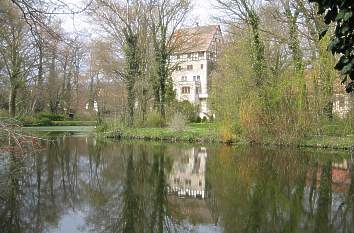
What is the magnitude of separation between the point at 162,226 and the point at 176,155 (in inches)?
450

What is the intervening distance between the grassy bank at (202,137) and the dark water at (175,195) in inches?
240

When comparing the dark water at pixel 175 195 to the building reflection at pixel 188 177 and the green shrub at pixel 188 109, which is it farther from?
the green shrub at pixel 188 109

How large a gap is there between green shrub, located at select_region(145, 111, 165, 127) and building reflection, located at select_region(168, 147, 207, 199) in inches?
549

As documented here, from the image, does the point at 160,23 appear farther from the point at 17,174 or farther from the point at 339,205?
the point at 339,205

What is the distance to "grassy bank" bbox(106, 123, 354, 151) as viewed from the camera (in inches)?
855

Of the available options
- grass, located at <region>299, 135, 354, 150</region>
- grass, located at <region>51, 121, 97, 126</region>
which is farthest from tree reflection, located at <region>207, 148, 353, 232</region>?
grass, located at <region>51, 121, 97, 126</region>

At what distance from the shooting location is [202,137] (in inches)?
1054

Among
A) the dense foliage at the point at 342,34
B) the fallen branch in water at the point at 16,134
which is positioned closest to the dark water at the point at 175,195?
the fallen branch in water at the point at 16,134


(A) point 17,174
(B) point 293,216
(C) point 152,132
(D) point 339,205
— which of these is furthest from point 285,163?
(C) point 152,132

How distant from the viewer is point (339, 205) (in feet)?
28.1

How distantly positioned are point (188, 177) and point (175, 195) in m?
2.81

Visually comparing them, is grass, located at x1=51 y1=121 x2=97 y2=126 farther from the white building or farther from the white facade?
the white facade

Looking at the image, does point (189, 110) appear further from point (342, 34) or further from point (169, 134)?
point (342, 34)

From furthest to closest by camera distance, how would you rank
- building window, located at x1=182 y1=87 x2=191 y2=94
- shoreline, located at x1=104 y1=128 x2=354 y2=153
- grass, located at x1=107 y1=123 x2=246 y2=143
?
building window, located at x1=182 y1=87 x2=191 y2=94
grass, located at x1=107 y1=123 x2=246 y2=143
shoreline, located at x1=104 y1=128 x2=354 y2=153
